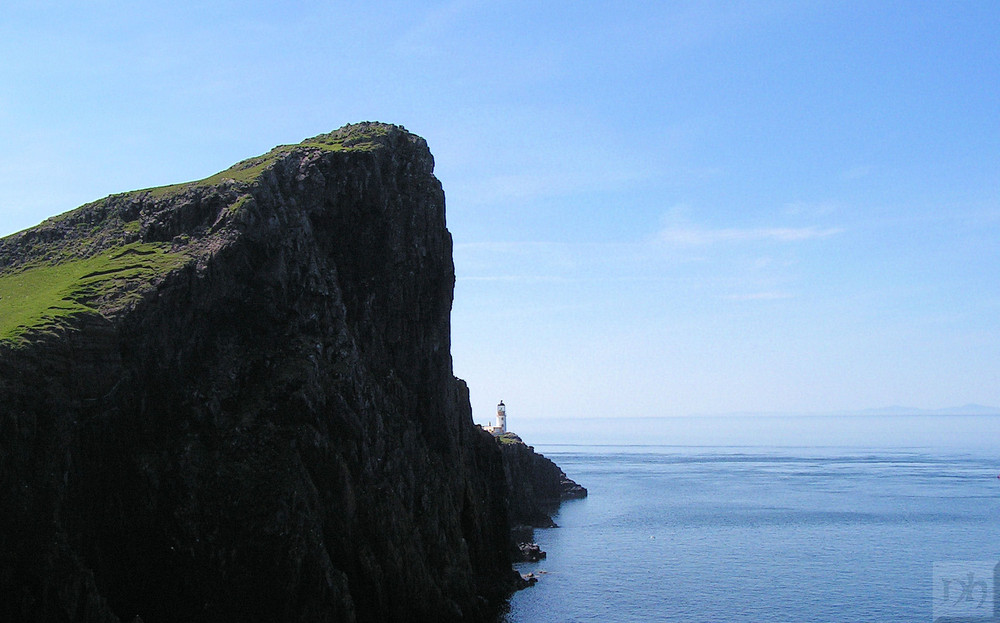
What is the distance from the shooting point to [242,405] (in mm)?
55469

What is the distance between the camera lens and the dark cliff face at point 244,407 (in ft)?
147

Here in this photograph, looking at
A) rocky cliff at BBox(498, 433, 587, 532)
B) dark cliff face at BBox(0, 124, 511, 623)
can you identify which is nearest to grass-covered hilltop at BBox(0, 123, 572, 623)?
dark cliff face at BBox(0, 124, 511, 623)

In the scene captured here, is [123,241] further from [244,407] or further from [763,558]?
[763,558]

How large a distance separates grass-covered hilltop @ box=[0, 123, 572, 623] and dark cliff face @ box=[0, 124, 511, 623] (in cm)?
13

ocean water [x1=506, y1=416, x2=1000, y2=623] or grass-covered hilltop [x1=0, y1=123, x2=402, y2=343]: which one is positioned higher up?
grass-covered hilltop [x1=0, y1=123, x2=402, y2=343]

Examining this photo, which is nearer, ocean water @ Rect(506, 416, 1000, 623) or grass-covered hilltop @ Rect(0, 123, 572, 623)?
grass-covered hilltop @ Rect(0, 123, 572, 623)

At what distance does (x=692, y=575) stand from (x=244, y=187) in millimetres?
59245

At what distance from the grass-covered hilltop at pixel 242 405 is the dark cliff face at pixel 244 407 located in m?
0.13

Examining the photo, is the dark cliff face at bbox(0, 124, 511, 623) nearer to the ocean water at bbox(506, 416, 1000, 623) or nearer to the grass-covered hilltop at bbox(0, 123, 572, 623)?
the grass-covered hilltop at bbox(0, 123, 572, 623)

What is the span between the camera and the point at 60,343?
46438 millimetres

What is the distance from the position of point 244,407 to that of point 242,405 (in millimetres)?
203

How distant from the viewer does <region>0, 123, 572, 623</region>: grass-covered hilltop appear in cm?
4475

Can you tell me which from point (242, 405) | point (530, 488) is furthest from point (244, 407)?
point (530, 488)

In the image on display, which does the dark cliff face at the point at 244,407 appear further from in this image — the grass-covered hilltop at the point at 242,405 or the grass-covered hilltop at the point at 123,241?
the grass-covered hilltop at the point at 123,241
